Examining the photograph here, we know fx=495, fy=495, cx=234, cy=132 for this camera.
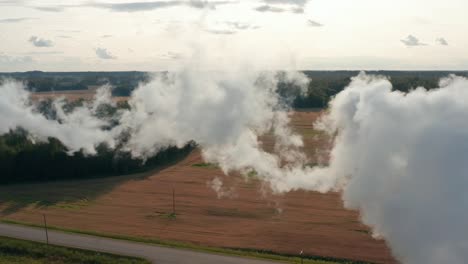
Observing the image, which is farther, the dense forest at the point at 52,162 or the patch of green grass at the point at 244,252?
the dense forest at the point at 52,162

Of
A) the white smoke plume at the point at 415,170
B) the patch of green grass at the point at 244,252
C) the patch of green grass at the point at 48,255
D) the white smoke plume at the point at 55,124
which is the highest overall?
the white smoke plume at the point at 415,170

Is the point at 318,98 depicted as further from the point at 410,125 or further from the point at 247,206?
the point at 410,125

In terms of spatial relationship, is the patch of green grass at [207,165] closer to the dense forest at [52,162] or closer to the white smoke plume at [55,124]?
the dense forest at [52,162]

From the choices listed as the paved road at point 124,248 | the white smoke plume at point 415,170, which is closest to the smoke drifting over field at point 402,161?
the white smoke plume at point 415,170

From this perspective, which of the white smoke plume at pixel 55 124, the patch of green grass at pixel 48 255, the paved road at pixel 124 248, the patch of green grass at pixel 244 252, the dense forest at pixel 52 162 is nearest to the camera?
the patch of green grass at pixel 244 252

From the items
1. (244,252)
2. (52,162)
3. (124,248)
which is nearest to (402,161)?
(244,252)

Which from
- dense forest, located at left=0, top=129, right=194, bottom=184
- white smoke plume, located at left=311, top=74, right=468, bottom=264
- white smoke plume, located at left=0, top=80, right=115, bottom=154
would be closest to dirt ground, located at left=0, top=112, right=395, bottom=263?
dense forest, located at left=0, top=129, right=194, bottom=184

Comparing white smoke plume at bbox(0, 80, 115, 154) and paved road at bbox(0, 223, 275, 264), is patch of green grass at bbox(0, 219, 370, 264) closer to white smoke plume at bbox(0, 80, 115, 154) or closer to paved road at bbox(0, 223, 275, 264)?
paved road at bbox(0, 223, 275, 264)
